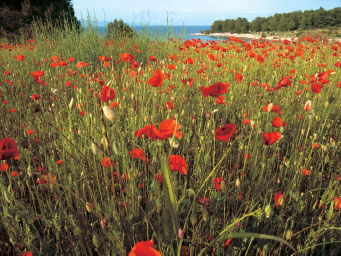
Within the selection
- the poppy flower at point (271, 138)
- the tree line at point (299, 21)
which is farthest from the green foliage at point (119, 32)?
the tree line at point (299, 21)

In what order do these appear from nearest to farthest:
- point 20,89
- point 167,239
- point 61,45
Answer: point 167,239 → point 20,89 → point 61,45

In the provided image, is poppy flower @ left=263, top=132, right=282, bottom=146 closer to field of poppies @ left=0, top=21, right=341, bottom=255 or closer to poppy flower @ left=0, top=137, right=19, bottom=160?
field of poppies @ left=0, top=21, right=341, bottom=255

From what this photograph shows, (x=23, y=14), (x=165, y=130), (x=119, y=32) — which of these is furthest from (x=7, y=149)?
(x=23, y=14)

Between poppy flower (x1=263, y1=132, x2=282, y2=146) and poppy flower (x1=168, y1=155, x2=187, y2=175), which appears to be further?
poppy flower (x1=263, y1=132, x2=282, y2=146)

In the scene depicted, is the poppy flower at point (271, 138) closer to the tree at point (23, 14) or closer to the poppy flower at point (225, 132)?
the poppy flower at point (225, 132)

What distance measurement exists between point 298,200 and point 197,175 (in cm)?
56

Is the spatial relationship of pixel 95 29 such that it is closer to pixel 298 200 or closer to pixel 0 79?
pixel 0 79

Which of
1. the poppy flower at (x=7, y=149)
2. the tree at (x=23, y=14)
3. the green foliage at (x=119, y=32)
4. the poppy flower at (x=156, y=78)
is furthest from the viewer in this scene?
the tree at (x=23, y=14)

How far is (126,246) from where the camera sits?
1086 mm

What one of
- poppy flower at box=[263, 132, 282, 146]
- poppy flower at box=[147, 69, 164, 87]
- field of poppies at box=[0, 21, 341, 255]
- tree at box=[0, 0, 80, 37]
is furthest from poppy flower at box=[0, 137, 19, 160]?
tree at box=[0, 0, 80, 37]

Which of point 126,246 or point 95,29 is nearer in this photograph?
point 126,246

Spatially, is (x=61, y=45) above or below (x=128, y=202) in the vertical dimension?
above

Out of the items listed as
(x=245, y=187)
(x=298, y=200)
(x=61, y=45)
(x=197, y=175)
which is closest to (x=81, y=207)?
(x=197, y=175)

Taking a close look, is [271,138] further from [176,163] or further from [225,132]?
[176,163]
